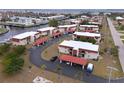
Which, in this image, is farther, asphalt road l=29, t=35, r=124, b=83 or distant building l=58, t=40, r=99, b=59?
distant building l=58, t=40, r=99, b=59

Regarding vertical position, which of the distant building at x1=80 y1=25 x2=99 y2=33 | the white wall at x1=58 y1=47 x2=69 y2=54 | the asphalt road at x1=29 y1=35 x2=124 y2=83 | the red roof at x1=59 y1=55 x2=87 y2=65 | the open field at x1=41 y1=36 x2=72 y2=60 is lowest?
the asphalt road at x1=29 y1=35 x2=124 y2=83

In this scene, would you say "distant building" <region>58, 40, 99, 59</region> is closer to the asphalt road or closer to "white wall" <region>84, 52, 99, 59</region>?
"white wall" <region>84, 52, 99, 59</region>

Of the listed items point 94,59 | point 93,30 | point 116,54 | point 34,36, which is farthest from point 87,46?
point 93,30

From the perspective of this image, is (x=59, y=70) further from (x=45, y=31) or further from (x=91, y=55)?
(x=45, y=31)

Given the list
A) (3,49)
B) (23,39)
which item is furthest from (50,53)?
(23,39)

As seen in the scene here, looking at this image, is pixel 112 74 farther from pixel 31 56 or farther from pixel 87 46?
pixel 31 56

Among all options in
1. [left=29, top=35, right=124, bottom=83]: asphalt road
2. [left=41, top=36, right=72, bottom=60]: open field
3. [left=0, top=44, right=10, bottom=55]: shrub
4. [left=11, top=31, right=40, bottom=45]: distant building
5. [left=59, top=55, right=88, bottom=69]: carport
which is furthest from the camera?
[left=11, top=31, right=40, bottom=45]: distant building

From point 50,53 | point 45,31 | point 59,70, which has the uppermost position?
point 45,31

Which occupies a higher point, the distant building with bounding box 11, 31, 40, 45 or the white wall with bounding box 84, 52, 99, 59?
the distant building with bounding box 11, 31, 40, 45

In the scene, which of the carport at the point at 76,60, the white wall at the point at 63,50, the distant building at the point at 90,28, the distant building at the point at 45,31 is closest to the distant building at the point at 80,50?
the white wall at the point at 63,50

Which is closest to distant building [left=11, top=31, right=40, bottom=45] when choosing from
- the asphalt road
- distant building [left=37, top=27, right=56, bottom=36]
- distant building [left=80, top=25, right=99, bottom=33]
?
distant building [left=37, top=27, right=56, bottom=36]
